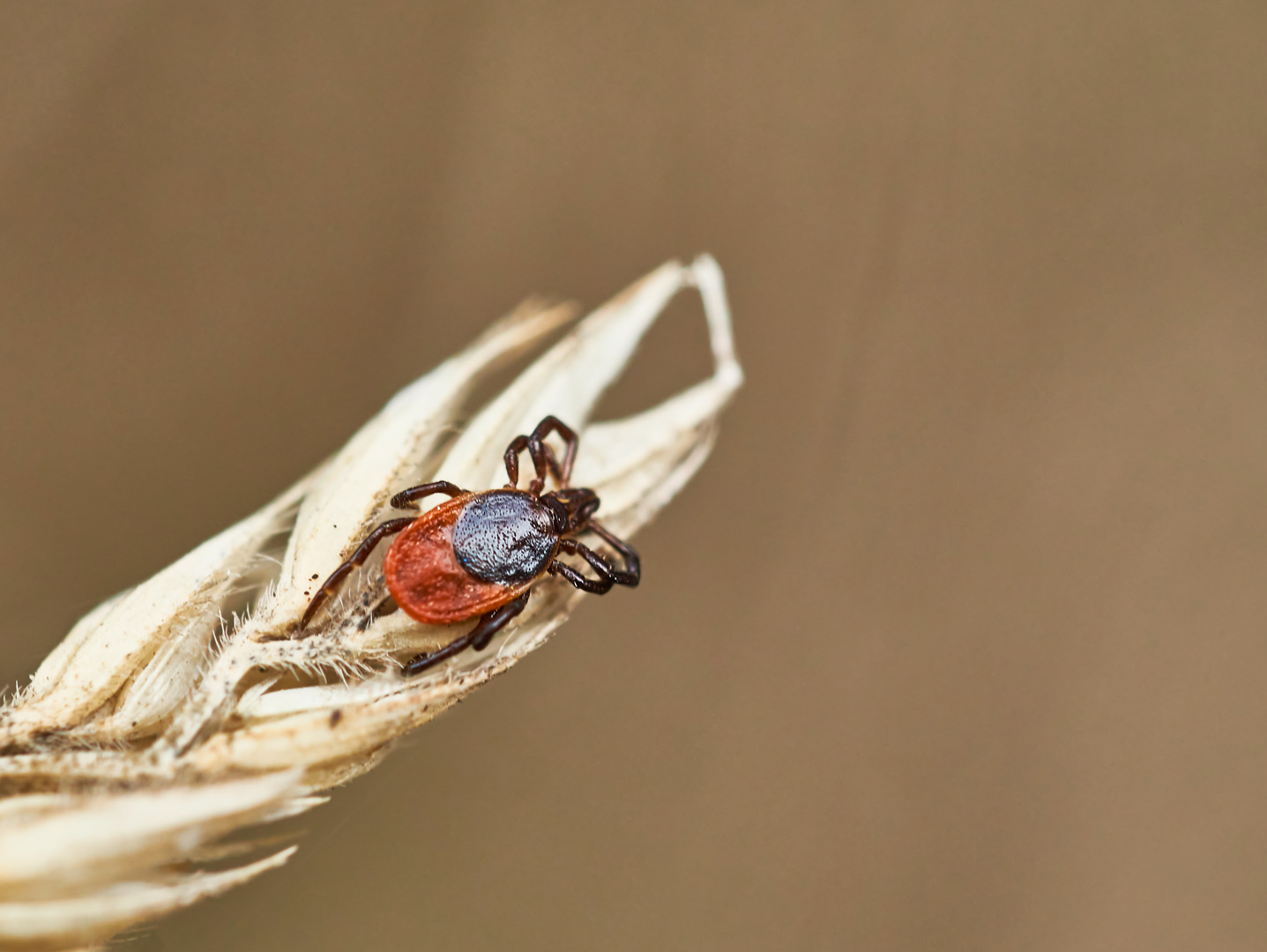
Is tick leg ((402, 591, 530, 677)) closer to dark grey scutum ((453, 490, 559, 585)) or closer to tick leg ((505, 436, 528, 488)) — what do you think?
dark grey scutum ((453, 490, 559, 585))

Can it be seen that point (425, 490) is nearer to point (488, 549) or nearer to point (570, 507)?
point (488, 549)

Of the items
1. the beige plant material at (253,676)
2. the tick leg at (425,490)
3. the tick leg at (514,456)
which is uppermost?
the tick leg at (514,456)

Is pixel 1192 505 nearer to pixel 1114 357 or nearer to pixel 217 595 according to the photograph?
pixel 1114 357

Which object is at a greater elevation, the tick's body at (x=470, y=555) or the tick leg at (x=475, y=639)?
the tick's body at (x=470, y=555)

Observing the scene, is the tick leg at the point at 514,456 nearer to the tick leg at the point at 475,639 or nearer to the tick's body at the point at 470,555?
the tick's body at the point at 470,555

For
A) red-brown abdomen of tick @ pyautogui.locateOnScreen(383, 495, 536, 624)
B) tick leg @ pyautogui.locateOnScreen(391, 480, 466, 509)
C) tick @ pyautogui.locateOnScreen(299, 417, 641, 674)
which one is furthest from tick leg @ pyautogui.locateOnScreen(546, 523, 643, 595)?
tick leg @ pyautogui.locateOnScreen(391, 480, 466, 509)

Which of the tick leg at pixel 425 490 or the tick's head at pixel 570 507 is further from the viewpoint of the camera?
the tick's head at pixel 570 507

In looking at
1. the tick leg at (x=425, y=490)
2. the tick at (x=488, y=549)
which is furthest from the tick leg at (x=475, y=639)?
the tick leg at (x=425, y=490)

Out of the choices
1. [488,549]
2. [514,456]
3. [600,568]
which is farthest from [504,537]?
[600,568]
